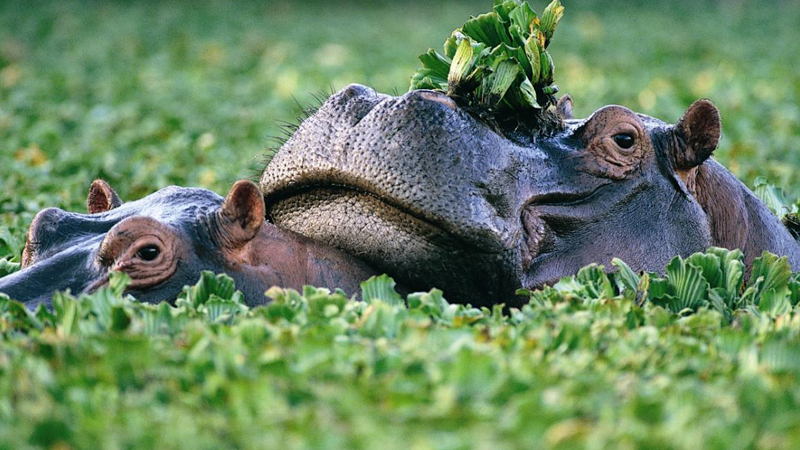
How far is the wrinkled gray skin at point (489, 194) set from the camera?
356cm

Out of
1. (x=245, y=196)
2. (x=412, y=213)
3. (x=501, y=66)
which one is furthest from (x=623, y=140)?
(x=245, y=196)

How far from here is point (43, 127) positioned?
8797 millimetres

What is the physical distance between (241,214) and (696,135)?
60.3 inches

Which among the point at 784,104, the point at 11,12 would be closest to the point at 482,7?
the point at 11,12

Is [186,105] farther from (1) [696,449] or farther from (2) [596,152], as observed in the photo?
(1) [696,449]

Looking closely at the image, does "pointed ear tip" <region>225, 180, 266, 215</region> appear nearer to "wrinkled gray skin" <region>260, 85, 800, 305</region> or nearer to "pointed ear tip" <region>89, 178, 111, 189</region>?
"wrinkled gray skin" <region>260, 85, 800, 305</region>

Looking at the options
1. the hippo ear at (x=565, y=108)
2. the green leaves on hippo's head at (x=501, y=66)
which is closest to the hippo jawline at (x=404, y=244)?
the green leaves on hippo's head at (x=501, y=66)

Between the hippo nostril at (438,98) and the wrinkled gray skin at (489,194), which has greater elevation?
the hippo nostril at (438,98)

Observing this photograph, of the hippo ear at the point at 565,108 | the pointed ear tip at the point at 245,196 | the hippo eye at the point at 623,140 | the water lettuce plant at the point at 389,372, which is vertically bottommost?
the water lettuce plant at the point at 389,372

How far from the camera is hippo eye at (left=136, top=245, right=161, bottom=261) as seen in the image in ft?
11.3

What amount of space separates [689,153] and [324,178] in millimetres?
1243

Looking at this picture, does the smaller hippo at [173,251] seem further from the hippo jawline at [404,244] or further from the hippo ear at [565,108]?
the hippo ear at [565,108]

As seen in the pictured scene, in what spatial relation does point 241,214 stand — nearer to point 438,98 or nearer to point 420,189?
point 420,189

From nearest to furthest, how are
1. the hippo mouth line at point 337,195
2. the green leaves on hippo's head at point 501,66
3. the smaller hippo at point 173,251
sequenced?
the smaller hippo at point 173,251 → the hippo mouth line at point 337,195 → the green leaves on hippo's head at point 501,66
